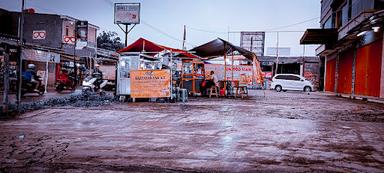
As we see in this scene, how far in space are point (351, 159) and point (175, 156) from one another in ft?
6.57

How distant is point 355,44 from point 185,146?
713 inches

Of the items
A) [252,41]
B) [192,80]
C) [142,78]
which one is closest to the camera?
[142,78]

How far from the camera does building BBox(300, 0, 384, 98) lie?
13859 mm

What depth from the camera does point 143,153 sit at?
361 centimetres

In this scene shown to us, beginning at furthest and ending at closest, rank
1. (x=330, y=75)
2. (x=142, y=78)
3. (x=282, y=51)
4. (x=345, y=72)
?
(x=282, y=51) < (x=330, y=75) < (x=345, y=72) < (x=142, y=78)

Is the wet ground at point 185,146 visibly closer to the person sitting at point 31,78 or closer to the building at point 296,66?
the person sitting at point 31,78

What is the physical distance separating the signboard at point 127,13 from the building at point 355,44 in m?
15.0

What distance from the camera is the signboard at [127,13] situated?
2794 cm

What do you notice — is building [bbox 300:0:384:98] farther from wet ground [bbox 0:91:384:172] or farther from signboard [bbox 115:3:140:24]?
signboard [bbox 115:3:140:24]

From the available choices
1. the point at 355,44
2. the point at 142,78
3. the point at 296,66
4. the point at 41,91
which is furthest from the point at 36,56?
the point at 296,66

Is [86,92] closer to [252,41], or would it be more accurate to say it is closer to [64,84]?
[64,84]

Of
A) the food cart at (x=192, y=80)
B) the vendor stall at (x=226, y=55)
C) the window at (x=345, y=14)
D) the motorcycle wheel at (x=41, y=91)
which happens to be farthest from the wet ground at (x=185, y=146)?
the window at (x=345, y=14)

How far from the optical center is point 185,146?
404 centimetres

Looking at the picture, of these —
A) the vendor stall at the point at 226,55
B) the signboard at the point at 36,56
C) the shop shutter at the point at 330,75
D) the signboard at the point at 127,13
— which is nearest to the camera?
the vendor stall at the point at 226,55
